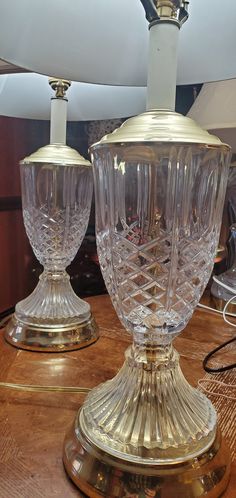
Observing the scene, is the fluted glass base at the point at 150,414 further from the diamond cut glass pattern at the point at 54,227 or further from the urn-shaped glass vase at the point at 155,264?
the diamond cut glass pattern at the point at 54,227

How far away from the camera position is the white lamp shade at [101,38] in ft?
1.42

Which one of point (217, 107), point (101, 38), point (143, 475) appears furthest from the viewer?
point (217, 107)

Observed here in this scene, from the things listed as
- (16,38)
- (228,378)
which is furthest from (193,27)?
(228,378)

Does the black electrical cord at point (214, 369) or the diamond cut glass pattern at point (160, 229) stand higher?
the diamond cut glass pattern at point (160, 229)

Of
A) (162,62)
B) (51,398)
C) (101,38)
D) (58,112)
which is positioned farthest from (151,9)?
(51,398)

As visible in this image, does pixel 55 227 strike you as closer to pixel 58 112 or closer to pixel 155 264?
pixel 58 112

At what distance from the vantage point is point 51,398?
493mm

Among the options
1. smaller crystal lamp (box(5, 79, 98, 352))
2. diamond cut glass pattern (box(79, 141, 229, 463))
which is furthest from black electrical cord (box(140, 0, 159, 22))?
smaller crystal lamp (box(5, 79, 98, 352))

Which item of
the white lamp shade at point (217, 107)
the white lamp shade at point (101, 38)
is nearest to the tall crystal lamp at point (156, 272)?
→ the white lamp shade at point (101, 38)

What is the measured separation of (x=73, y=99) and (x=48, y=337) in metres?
0.47

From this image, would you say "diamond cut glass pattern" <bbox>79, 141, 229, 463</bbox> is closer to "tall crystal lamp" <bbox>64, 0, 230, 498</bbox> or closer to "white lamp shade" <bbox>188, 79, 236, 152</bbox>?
"tall crystal lamp" <bbox>64, 0, 230, 498</bbox>

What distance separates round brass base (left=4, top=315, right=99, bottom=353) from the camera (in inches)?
24.8

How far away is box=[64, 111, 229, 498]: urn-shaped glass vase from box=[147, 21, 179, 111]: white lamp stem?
22 mm

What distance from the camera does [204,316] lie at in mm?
819
